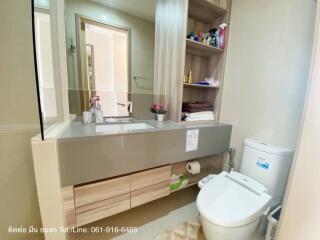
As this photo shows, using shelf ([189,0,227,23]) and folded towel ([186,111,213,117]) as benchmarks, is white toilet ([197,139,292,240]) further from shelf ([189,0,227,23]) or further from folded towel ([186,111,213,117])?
shelf ([189,0,227,23])

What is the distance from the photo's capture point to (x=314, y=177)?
2.55 feet

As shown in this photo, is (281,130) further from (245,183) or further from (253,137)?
(245,183)

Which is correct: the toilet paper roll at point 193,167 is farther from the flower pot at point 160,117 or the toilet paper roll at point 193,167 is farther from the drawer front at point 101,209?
the drawer front at point 101,209

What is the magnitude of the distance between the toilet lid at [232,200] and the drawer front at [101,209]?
0.53m

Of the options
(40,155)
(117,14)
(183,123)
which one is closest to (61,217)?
(40,155)

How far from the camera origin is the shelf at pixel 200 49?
4.86ft

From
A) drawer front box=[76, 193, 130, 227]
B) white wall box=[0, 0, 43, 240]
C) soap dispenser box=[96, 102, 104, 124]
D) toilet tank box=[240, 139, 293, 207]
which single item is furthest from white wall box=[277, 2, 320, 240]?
white wall box=[0, 0, 43, 240]

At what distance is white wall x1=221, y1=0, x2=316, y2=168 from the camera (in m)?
1.15

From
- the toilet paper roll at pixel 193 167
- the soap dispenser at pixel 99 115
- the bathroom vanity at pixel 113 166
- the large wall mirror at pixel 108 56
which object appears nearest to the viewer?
the bathroom vanity at pixel 113 166

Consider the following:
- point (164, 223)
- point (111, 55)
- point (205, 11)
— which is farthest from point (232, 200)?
point (205, 11)

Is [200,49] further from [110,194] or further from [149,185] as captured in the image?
[110,194]

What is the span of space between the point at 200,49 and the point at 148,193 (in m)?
1.49

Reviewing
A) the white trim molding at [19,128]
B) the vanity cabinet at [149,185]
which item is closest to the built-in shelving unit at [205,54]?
the vanity cabinet at [149,185]

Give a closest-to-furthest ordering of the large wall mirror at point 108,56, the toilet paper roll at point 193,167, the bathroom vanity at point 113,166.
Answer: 1. the bathroom vanity at point 113,166
2. the large wall mirror at point 108,56
3. the toilet paper roll at point 193,167
